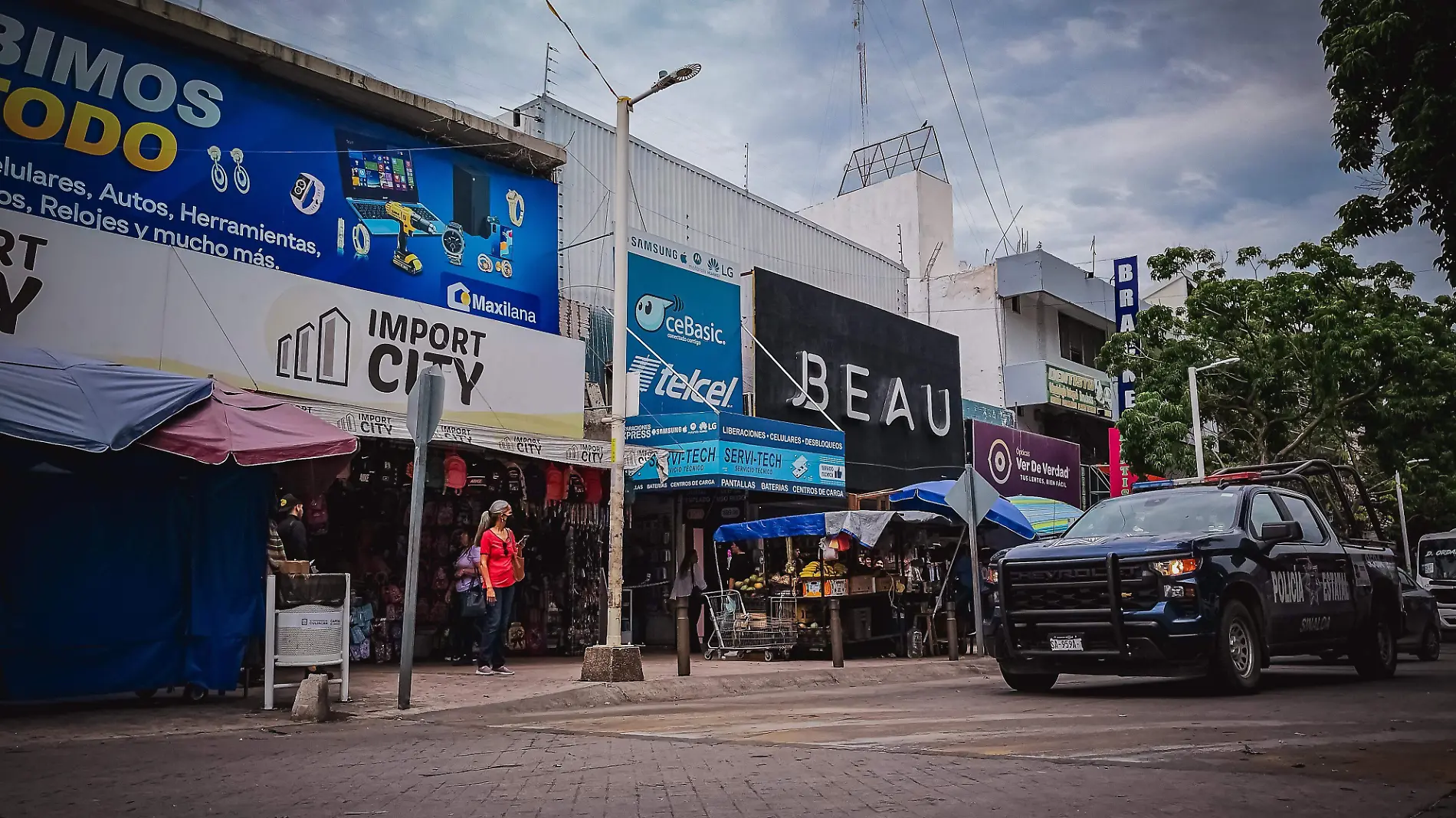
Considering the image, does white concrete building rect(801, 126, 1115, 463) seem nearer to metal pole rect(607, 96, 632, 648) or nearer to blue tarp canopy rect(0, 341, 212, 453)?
metal pole rect(607, 96, 632, 648)

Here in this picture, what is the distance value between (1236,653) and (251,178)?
1298cm

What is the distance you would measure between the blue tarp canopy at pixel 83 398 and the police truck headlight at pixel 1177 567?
8.34 m

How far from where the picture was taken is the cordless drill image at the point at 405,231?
1688 cm

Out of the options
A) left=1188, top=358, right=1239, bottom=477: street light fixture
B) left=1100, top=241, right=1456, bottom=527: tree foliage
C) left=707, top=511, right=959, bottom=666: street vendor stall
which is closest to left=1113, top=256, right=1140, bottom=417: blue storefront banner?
left=1100, top=241, right=1456, bottom=527: tree foliage

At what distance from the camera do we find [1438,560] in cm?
2577

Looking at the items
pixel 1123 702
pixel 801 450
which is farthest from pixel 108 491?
pixel 801 450

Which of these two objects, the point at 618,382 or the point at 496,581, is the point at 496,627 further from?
the point at 618,382

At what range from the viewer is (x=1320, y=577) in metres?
11.1

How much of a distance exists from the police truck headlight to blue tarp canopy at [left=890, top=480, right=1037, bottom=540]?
9190 millimetres

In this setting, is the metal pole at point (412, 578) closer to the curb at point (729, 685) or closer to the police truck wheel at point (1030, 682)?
the curb at point (729, 685)

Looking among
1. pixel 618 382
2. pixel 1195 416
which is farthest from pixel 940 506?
pixel 1195 416

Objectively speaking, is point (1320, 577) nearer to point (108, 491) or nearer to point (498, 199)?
point (108, 491)

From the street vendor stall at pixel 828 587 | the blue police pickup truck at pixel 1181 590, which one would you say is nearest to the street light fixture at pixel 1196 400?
the street vendor stall at pixel 828 587

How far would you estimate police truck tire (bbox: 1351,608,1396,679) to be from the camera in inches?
475
